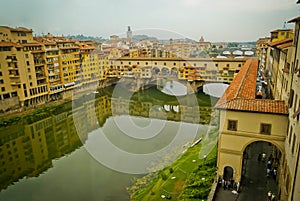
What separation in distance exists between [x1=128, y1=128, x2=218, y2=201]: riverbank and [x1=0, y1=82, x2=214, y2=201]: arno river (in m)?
0.71

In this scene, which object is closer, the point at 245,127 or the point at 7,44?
the point at 245,127

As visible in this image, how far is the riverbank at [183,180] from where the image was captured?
387 inches

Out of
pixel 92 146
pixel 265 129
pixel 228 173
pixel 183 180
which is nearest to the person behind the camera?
pixel 265 129

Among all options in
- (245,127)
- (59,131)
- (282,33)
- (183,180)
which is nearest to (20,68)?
(59,131)

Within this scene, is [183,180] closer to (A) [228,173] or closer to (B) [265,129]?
(A) [228,173]

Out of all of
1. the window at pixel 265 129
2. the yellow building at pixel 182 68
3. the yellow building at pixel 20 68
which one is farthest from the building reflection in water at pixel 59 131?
the window at pixel 265 129

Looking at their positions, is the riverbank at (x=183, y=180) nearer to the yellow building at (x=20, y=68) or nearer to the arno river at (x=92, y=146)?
the arno river at (x=92, y=146)

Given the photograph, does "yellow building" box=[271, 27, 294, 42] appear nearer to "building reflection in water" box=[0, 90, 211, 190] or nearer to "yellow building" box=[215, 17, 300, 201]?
"building reflection in water" box=[0, 90, 211, 190]

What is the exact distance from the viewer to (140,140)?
16625 millimetres

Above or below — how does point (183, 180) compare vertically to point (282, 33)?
below

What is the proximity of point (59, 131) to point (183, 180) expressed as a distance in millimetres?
12360

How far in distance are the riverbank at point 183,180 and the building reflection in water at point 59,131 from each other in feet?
21.0

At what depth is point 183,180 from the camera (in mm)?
11211

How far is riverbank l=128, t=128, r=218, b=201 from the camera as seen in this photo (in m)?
9.83
